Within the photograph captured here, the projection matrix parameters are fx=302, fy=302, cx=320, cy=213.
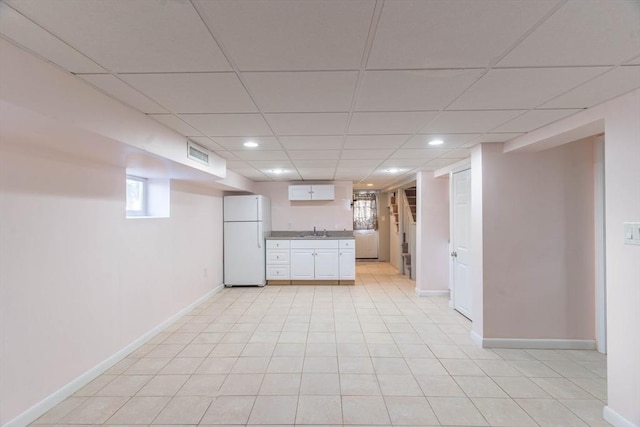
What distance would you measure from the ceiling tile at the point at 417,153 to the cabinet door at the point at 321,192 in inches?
104

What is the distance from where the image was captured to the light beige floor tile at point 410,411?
2.01 m

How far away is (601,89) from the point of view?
1.82 m

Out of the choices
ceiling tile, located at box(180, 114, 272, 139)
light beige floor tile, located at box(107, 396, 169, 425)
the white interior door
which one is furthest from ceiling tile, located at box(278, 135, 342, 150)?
light beige floor tile, located at box(107, 396, 169, 425)

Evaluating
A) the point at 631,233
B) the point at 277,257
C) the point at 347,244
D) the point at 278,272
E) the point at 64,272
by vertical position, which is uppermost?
the point at 631,233

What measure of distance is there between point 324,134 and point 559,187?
248 cm

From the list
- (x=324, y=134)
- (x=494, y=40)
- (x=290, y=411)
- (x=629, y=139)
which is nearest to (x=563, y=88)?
(x=629, y=139)

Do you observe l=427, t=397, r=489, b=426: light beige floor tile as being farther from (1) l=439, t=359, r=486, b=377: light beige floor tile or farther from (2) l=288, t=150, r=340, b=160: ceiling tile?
(2) l=288, t=150, r=340, b=160: ceiling tile

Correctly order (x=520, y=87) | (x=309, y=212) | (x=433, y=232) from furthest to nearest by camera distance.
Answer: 1. (x=309, y=212)
2. (x=433, y=232)
3. (x=520, y=87)

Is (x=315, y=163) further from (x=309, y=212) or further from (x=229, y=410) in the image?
(x=229, y=410)

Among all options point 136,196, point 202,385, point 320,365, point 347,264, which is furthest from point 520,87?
point 347,264

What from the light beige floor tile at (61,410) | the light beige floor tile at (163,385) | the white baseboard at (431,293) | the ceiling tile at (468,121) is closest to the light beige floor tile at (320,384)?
the light beige floor tile at (163,385)

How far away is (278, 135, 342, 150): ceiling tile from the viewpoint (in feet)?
9.53

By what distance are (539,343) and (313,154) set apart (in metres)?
3.18

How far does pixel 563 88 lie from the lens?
1.80 metres
